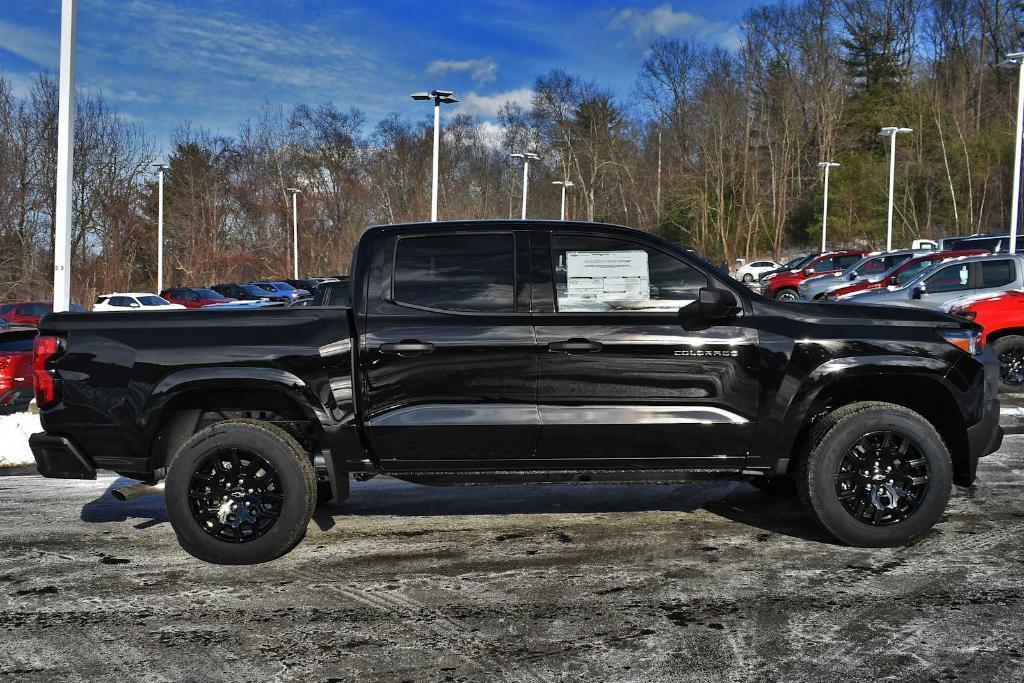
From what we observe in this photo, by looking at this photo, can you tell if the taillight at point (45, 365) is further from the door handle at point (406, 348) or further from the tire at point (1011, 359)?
the tire at point (1011, 359)

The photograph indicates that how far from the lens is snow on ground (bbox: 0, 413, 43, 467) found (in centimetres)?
846

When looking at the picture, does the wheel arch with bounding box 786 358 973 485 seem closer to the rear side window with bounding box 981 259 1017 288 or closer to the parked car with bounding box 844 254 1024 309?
the parked car with bounding box 844 254 1024 309

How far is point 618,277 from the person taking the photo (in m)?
5.08

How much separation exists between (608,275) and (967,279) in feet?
34.6

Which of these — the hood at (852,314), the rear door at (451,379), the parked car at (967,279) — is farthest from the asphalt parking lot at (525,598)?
the parked car at (967,279)

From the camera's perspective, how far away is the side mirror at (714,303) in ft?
15.9

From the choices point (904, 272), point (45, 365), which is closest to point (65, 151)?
point (45, 365)

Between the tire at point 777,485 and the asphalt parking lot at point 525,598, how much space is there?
0.54ft

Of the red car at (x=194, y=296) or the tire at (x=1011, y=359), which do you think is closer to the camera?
the tire at (x=1011, y=359)

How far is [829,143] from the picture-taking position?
6419 cm

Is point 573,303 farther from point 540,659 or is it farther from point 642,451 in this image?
point 540,659

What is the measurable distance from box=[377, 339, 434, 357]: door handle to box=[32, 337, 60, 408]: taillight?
1.83m

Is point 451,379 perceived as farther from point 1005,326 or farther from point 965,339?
point 1005,326

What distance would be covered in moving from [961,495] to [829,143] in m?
63.2
